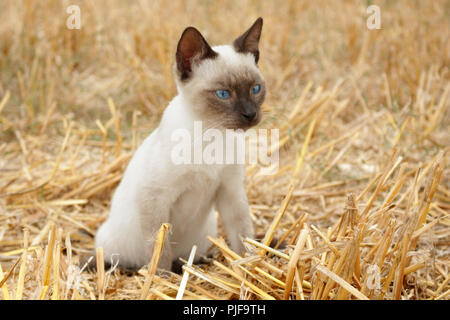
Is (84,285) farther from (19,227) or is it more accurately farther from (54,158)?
(54,158)

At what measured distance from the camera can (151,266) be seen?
4.63 ft

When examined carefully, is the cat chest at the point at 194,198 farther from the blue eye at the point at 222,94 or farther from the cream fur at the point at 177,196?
the blue eye at the point at 222,94

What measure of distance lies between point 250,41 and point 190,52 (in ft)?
0.77

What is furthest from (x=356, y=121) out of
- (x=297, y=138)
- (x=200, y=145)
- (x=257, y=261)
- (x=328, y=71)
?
(x=257, y=261)

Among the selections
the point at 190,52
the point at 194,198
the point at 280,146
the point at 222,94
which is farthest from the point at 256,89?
the point at 280,146

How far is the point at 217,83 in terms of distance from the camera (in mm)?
1681

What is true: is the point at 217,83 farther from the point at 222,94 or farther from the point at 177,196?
the point at 177,196

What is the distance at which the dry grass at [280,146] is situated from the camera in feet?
4.70

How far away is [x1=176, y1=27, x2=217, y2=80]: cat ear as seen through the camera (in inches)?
64.9

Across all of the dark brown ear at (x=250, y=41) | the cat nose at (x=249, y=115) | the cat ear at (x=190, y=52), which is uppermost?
the dark brown ear at (x=250, y=41)

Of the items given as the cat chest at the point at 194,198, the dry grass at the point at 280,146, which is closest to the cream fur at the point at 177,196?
the cat chest at the point at 194,198

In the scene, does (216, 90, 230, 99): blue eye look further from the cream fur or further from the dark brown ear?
the dark brown ear

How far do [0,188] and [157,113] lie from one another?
1.09 m

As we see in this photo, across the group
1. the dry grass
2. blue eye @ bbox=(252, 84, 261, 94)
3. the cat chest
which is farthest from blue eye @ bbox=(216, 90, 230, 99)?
the dry grass
